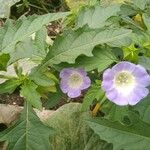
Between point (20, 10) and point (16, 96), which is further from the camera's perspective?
point (20, 10)

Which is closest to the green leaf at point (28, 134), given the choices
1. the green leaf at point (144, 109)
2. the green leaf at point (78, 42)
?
the green leaf at point (78, 42)

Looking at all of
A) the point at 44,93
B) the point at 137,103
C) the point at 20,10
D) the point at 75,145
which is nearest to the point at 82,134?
the point at 75,145

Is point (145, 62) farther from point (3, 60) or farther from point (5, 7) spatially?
point (5, 7)

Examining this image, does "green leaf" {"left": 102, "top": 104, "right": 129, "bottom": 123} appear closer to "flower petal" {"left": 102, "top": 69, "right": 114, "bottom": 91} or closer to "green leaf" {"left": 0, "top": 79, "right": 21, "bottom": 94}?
"flower petal" {"left": 102, "top": 69, "right": 114, "bottom": 91}

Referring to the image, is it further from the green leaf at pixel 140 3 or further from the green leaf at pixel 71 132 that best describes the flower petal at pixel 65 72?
the green leaf at pixel 140 3

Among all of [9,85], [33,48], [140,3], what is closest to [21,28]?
[33,48]

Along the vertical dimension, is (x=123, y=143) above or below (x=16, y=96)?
above

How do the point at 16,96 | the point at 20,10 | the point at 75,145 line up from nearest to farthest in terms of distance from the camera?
the point at 75,145, the point at 16,96, the point at 20,10

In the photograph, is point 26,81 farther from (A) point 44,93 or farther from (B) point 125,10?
(B) point 125,10
